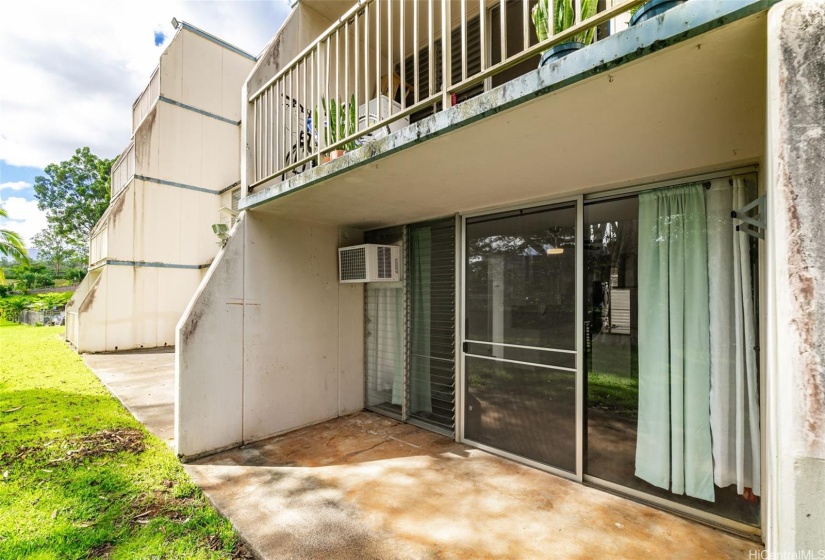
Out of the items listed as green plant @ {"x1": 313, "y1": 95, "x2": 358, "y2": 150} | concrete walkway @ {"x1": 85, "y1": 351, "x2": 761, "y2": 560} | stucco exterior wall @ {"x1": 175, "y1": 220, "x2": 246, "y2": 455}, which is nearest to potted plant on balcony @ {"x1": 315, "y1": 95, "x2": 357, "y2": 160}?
green plant @ {"x1": 313, "y1": 95, "x2": 358, "y2": 150}

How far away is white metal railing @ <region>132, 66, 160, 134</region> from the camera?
932cm

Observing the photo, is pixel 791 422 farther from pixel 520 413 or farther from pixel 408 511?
pixel 520 413

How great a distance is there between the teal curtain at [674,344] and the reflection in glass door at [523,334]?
21.1 inches

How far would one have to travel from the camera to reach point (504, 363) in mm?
3562

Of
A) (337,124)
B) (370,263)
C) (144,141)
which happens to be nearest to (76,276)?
(144,141)

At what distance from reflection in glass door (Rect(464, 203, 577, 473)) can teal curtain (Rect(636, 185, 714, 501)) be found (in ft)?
1.76

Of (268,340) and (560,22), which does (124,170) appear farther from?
(560,22)

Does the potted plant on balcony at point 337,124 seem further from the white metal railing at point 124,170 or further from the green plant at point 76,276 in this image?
the green plant at point 76,276

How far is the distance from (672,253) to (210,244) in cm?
1098

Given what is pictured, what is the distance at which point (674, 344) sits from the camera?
2666 mm

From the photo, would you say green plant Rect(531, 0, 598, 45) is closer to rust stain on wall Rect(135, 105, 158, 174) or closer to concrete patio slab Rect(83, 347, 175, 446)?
concrete patio slab Rect(83, 347, 175, 446)

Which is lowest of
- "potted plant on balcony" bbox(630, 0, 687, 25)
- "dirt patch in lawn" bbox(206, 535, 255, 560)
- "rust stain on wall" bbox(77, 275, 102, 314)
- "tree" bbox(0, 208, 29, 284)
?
"dirt patch in lawn" bbox(206, 535, 255, 560)

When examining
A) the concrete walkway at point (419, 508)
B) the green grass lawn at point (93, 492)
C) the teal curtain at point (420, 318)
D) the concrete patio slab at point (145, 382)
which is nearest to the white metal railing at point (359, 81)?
the teal curtain at point (420, 318)

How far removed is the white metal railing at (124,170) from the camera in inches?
366
